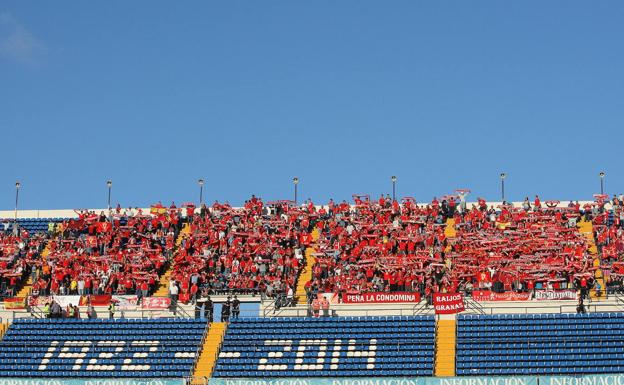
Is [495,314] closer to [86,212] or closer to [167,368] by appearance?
[167,368]

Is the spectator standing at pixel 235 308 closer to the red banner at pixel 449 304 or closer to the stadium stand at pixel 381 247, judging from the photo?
the stadium stand at pixel 381 247

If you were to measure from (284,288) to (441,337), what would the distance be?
9.44 m

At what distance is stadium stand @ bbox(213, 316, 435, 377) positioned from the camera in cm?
6181

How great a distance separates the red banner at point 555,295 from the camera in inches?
2589

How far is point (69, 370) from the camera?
6366 cm

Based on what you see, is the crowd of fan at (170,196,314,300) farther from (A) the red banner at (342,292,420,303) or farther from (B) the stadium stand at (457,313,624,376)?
(B) the stadium stand at (457,313,624,376)

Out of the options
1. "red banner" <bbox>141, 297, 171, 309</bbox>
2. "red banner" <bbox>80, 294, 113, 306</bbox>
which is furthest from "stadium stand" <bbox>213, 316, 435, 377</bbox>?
"red banner" <bbox>80, 294, 113, 306</bbox>

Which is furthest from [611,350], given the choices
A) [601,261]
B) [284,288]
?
[284,288]

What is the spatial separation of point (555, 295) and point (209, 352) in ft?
56.6

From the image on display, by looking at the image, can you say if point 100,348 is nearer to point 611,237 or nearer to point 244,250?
point 244,250

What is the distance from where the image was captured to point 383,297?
67.5m

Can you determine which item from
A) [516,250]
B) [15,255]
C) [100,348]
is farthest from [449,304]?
[15,255]

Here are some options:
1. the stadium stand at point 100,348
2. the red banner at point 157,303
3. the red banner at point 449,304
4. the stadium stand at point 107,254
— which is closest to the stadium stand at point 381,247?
the red banner at point 449,304

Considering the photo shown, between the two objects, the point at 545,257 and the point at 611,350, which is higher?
the point at 545,257
